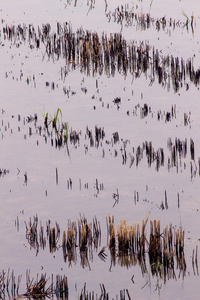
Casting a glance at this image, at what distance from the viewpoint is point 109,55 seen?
11016mm

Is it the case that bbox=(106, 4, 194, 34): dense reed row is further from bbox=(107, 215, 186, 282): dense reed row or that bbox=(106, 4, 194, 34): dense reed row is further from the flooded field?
bbox=(107, 215, 186, 282): dense reed row

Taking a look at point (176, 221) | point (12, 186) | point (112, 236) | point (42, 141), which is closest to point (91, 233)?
point (112, 236)

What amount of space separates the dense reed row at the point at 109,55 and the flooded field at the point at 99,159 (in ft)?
0.11

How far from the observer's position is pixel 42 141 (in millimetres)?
7449

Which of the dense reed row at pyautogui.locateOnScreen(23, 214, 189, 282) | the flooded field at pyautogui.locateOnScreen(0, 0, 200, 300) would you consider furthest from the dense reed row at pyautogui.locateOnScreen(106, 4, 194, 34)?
the dense reed row at pyautogui.locateOnScreen(23, 214, 189, 282)

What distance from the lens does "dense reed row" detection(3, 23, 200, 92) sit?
1001cm

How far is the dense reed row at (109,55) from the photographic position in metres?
10.0

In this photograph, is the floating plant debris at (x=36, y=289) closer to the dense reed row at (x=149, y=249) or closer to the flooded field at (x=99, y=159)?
the flooded field at (x=99, y=159)

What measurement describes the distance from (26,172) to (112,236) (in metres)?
1.89

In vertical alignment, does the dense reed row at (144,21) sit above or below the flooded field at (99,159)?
above

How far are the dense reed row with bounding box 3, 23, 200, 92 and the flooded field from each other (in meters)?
0.03

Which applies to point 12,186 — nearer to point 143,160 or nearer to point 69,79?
point 143,160

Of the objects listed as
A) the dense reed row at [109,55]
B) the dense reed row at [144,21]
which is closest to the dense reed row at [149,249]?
the dense reed row at [109,55]

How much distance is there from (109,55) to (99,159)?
14.8ft
